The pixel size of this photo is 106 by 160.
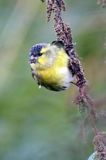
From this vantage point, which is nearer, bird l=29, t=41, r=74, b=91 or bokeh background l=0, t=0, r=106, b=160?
bird l=29, t=41, r=74, b=91

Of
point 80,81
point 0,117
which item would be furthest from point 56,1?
point 0,117

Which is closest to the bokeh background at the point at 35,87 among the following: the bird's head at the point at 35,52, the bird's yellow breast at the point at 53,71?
the bird's yellow breast at the point at 53,71

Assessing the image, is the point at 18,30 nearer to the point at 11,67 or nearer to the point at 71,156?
the point at 11,67

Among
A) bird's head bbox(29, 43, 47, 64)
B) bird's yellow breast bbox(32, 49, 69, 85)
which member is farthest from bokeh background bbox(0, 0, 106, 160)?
bird's head bbox(29, 43, 47, 64)

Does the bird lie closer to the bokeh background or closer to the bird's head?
the bird's head

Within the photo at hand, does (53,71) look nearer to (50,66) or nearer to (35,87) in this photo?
(50,66)
